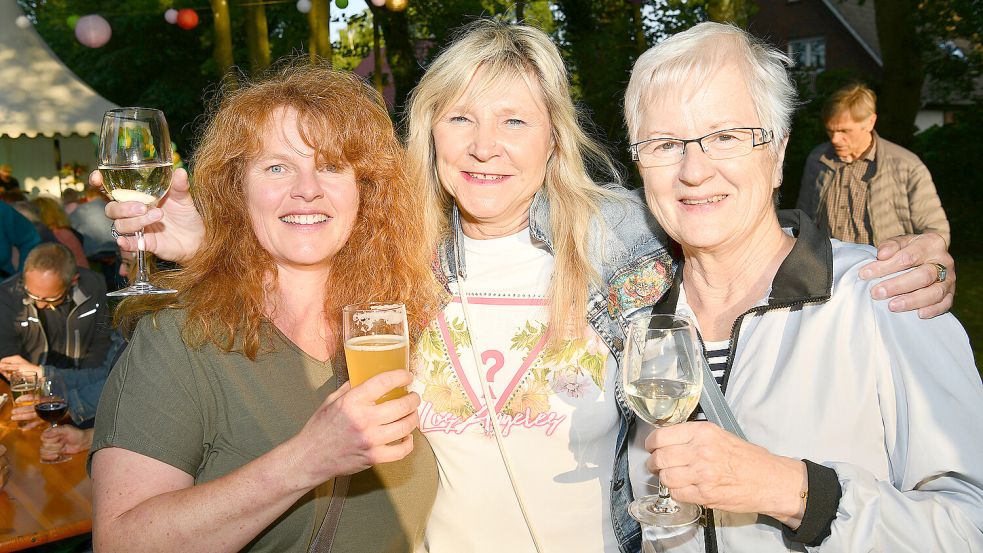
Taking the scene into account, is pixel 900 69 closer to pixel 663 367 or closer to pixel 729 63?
pixel 729 63

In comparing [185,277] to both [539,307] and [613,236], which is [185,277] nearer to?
[539,307]

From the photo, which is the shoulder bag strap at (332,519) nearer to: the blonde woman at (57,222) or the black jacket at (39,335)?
the black jacket at (39,335)

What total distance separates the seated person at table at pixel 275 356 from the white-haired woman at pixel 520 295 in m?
0.14

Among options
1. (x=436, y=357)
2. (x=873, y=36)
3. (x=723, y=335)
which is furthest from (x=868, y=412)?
(x=873, y=36)

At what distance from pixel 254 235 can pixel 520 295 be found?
82 cm

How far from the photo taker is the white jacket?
1690mm

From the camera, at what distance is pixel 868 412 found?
72.1 inches

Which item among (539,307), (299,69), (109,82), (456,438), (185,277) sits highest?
(109,82)

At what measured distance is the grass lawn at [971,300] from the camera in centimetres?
902

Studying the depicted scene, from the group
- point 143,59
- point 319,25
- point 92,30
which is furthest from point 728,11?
point 143,59

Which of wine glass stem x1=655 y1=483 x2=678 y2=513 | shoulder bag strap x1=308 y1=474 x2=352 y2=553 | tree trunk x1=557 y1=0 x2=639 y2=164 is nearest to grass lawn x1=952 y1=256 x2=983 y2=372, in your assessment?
tree trunk x1=557 y1=0 x2=639 y2=164

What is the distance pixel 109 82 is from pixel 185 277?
30552 mm

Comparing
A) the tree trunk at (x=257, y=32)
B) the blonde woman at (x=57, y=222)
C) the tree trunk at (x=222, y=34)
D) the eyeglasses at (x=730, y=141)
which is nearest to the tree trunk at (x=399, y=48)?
the tree trunk at (x=257, y=32)

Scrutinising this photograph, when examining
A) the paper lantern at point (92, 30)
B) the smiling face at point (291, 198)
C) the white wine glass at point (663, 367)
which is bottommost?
the white wine glass at point (663, 367)
